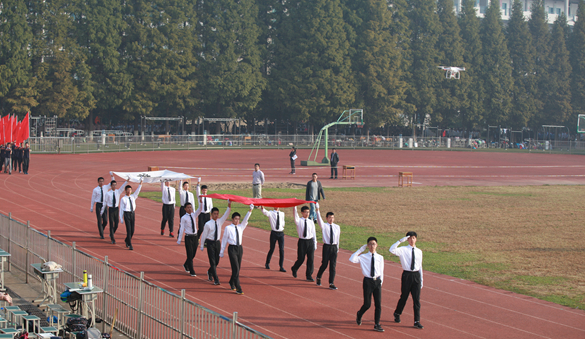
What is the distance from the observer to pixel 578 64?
81562mm

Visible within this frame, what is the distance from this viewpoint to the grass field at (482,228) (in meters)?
14.8

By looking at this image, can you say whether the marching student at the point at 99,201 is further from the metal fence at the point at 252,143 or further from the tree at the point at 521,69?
the tree at the point at 521,69

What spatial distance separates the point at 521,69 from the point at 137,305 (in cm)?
8180

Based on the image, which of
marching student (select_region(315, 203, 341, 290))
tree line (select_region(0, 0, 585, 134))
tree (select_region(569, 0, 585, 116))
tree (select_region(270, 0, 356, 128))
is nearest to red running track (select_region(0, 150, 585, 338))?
marching student (select_region(315, 203, 341, 290))

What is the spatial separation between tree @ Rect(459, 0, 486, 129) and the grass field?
4507 cm

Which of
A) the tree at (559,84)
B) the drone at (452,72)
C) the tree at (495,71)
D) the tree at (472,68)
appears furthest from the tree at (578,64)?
the drone at (452,72)

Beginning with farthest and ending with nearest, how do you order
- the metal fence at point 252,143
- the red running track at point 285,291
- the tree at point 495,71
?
the tree at point 495,71, the metal fence at point 252,143, the red running track at point 285,291

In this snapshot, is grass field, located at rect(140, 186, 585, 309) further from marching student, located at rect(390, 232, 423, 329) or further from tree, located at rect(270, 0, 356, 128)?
tree, located at rect(270, 0, 356, 128)

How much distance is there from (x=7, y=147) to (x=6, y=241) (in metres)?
23.0

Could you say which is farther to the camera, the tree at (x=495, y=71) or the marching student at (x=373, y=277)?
the tree at (x=495, y=71)

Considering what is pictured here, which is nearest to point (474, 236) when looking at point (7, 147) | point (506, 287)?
point (506, 287)

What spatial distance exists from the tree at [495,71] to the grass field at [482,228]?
4641 cm

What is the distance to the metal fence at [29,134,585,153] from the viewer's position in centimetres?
5106

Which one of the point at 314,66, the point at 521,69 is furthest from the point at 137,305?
the point at 521,69
